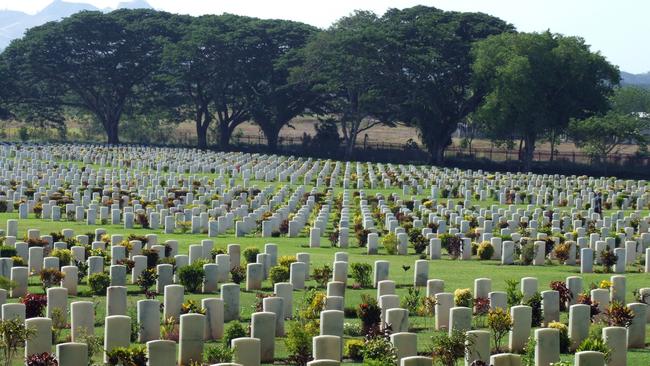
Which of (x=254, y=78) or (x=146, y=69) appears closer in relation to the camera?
(x=254, y=78)

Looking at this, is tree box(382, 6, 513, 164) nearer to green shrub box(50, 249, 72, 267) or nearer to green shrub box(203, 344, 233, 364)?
green shrub box(50, 249, 72, 267)

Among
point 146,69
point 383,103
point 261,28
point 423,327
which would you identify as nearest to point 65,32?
point 146,69

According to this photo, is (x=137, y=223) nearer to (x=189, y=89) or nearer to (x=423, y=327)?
(x=423, y=327)

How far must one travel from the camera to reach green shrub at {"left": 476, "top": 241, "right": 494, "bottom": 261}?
91.2ft

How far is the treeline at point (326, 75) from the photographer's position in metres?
69.4

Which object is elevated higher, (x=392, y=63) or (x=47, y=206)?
(x=392, y=63)

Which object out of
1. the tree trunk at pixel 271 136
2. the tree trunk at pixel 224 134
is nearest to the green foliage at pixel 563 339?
the tree trunk at pixel 271 136

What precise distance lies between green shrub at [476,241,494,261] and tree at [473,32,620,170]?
133 ft

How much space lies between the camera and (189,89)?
8562 cm

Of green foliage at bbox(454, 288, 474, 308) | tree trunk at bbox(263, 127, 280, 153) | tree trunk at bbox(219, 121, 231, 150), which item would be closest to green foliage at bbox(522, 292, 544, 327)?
green foliage at bbox(454, 288, 474, 308)

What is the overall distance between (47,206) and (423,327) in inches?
844

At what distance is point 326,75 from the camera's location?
77.1 metres

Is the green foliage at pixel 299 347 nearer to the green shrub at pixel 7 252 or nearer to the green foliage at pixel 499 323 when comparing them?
the green foliage at pixel 499 323

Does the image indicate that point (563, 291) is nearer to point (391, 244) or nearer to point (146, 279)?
point (146, 279)
